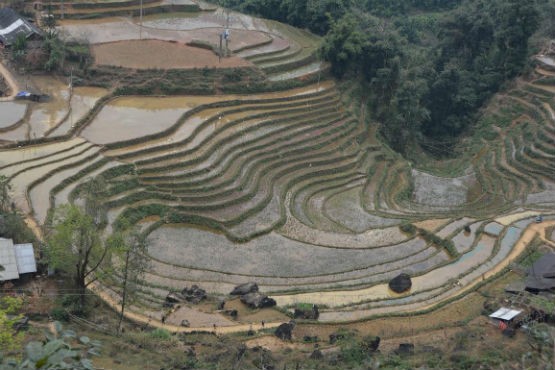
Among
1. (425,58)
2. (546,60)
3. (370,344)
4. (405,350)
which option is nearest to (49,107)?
(370,344)

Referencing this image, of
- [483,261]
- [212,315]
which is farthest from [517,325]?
[212,315]

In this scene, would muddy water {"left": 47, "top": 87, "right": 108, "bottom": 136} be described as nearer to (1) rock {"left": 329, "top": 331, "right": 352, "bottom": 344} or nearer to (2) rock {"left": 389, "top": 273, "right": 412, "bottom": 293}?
(2) rock {"left": 389, "top": 273, "right": 412, "bottom": 293}

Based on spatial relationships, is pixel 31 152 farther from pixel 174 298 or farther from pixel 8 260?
pixel 174 298

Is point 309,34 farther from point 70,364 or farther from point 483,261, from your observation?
point 70,364

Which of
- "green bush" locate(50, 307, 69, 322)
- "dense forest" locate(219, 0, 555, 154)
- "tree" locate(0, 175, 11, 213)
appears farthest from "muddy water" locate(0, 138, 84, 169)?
"dense forest" locate(219, 0, 555, 154)

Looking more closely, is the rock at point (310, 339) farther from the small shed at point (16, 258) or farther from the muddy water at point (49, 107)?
the muddy water at point (49, 107)
